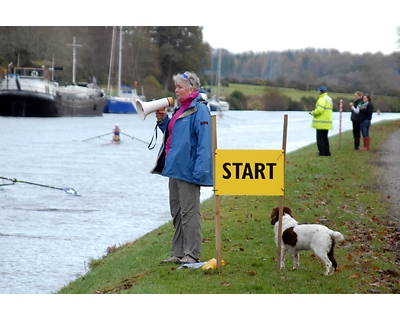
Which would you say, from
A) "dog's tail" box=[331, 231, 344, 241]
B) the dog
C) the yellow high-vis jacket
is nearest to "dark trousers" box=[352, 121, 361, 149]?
the yellow high-vis jacket

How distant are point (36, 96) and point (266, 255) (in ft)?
206

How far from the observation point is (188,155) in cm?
821

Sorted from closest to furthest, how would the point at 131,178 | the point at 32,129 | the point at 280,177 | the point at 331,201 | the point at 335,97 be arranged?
the point at 280,177 → the point at 331,201 → the point at 131,178 → the point at 335,97 → the point at 32,129

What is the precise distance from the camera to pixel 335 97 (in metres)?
41.0

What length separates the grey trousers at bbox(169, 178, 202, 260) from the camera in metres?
8.33

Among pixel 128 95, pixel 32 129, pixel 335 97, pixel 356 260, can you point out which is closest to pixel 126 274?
pixel 356 260

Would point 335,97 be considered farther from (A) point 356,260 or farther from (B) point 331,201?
(A) point 356,260

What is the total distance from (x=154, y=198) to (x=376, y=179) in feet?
17.8

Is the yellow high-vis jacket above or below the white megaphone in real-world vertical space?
below

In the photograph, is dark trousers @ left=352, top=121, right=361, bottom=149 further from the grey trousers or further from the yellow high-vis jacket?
the grey trousers

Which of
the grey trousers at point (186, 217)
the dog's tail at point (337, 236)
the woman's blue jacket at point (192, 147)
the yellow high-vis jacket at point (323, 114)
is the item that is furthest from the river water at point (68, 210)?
the yellow high-vis jacket at point (323, 114)

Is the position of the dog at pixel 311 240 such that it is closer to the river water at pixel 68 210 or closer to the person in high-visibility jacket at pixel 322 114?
the river water at pixel 68 210

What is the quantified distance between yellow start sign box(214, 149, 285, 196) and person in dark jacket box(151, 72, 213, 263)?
32 centimetres

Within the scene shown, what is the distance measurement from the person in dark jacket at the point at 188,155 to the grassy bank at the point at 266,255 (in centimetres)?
55
